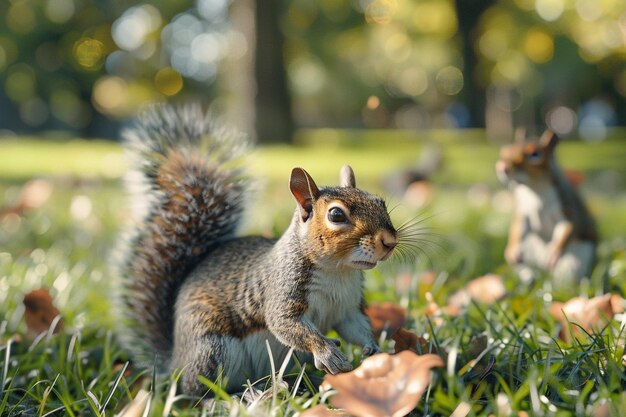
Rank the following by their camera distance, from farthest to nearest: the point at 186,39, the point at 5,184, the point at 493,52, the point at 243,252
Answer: the point at 186,39
the point at 493,52
the point at 5,184
the point at 243,252

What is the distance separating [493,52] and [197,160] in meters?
22.7

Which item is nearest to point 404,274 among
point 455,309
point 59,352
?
point 455,309

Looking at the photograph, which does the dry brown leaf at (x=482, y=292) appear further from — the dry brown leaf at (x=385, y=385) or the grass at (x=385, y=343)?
the dry brown leaf at (x=385, y=385)

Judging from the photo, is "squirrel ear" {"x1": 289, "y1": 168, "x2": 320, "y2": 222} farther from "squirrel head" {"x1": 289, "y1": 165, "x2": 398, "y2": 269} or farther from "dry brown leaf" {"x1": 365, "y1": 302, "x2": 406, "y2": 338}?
"dry brown leaf" {"x1": 365, "y1": 302, "x2": 406, "y2": 338}

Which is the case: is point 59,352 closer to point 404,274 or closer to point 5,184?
point 404,274

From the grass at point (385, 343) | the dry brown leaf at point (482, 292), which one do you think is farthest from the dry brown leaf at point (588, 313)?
the dry brown leaf at point (482, 292)

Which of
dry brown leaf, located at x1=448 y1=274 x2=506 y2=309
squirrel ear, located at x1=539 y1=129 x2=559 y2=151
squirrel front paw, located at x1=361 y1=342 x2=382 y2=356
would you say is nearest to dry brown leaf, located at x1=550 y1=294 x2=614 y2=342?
dry brown leaf, located at x1=448 y1=274 x2=506 y2=309

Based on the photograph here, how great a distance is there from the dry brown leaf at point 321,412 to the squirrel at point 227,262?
0.12 meters

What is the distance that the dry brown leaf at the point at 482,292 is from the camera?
241cm

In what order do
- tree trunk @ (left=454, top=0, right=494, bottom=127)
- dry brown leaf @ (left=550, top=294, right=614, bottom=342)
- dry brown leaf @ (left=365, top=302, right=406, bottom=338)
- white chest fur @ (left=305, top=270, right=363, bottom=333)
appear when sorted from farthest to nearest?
tree trunk @ (left=454, top=0, right=494, bottom=127), dry brown leaf @ (left=365, top=302, right=406, bottom=338), dry brown leaf @ (left=550, top=294, right=614, bottom=342), white chest fur @ (left=305, top=270, right=363, bottom=333)

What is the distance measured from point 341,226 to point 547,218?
1.61 m

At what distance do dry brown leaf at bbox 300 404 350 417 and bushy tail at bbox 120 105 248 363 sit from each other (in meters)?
0.70

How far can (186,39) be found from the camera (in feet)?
84.0

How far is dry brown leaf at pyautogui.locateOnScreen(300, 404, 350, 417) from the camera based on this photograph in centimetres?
133
